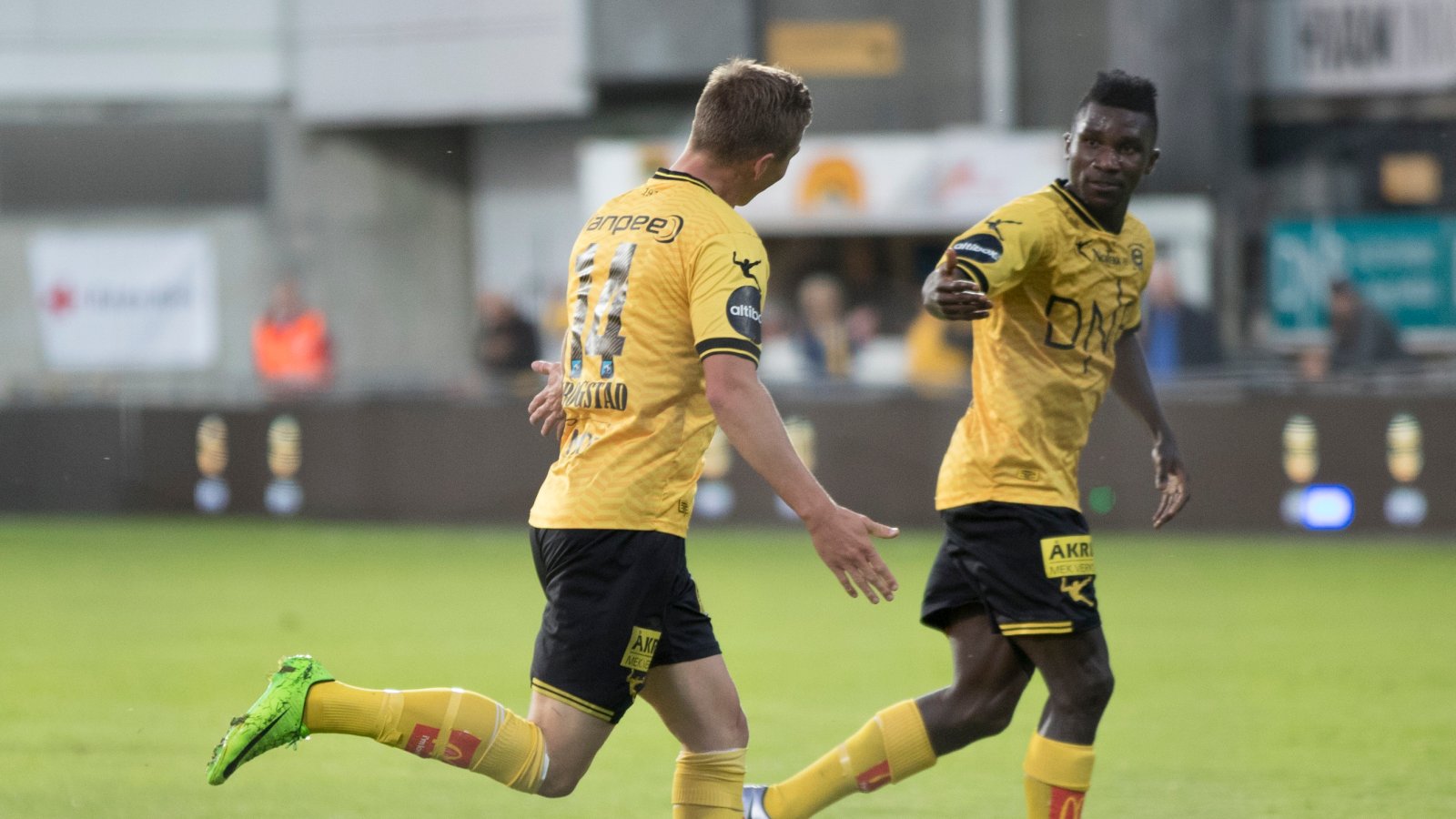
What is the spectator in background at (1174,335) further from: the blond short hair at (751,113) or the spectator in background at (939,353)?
the blond short hair at (751,113)

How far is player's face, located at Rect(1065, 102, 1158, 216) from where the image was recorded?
5770 millimetres

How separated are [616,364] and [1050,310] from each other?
56.2 inches

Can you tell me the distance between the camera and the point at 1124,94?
19.0ft

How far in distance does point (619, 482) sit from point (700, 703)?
619mm

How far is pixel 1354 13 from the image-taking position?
22766 millimetres

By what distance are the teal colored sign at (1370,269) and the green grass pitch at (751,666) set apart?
23.3 feet

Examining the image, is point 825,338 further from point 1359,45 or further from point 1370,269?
point 1359,45

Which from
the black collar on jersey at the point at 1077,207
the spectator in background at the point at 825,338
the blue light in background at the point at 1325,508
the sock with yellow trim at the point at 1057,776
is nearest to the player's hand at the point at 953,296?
the black collar on jersey at the point at 1077,207

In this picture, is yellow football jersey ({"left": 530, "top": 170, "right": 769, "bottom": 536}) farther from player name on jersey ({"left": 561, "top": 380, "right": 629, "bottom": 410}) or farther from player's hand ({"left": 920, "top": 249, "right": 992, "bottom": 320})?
player's hand ({"left": 920, "top": 249, "right": 992, "bottom": 320})

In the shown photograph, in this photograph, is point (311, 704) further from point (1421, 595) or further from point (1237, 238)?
point (1237, 238)

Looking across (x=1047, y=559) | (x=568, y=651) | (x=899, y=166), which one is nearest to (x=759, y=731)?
(x=1047, y=559)

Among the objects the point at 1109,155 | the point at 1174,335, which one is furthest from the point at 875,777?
the point at 1174,335

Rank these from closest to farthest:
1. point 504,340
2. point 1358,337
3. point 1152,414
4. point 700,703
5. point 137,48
→ 1. point 700,703
2. point 1152,414
3. point 1358,337
4. point 504,340
5. point 137,48

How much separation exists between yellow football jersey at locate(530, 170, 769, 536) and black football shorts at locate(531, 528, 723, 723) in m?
0.06
